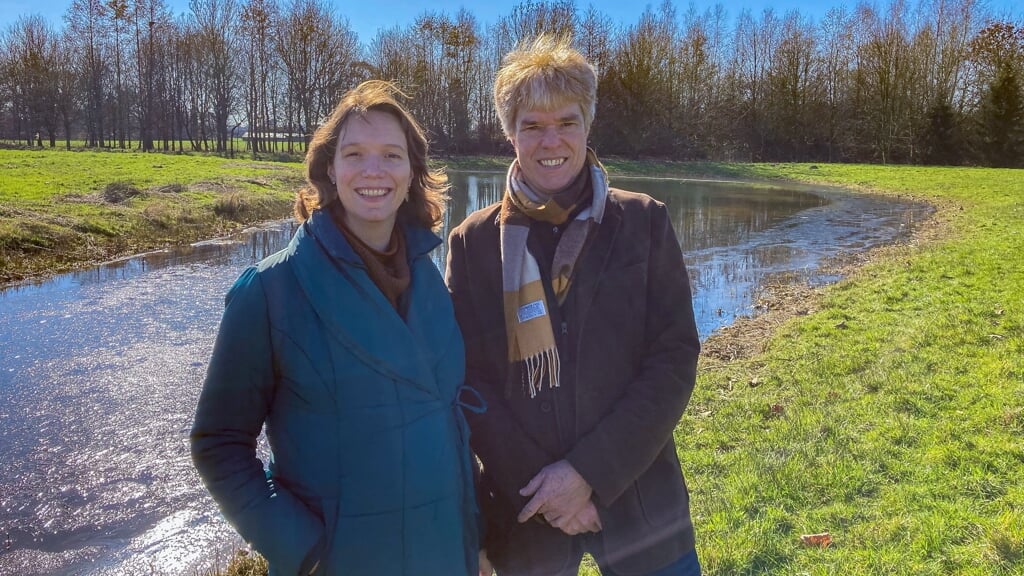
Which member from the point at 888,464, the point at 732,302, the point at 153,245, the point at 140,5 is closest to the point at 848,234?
the point at 732,302

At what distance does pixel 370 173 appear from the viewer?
204cm

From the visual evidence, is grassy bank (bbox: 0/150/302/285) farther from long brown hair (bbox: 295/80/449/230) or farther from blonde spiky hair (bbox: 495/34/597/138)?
blonde spiky hair (bbox: 495/34/597/138)

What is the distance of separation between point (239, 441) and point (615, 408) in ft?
3.64

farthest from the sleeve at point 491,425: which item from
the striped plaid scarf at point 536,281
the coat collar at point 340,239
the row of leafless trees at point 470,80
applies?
the row of leafless trees at point 470,80

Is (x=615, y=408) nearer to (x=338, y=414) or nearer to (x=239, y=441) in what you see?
(x=338, y=414)

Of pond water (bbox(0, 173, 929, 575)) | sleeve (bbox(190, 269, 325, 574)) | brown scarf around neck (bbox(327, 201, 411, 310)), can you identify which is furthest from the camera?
pond water (bbox(0, 173, 929, 575))

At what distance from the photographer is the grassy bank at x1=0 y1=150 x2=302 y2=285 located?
12.9 metres

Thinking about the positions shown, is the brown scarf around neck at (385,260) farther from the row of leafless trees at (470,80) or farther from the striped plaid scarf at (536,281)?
the row of leafless trees at (470,80)

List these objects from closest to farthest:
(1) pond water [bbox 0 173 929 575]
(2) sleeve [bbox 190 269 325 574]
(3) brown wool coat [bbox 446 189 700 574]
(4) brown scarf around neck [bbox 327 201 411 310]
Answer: (2) sleeve [bbox 190 269 325 574]
(4) brown scarf around neck [bbox 327 201 411 310]
(3) brown wool coat [bbox 446 189 700 574]
(1) pond water [bbox 0 173 929 575]

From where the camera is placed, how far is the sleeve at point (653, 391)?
2.05 metres

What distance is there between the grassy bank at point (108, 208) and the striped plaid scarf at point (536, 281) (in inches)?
486

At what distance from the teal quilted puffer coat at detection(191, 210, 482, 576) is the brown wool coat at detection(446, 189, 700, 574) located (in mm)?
332

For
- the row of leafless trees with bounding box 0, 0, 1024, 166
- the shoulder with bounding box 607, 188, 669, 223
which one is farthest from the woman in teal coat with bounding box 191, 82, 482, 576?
the row of leafless trees with bounding box 0, 0, 1024, 166

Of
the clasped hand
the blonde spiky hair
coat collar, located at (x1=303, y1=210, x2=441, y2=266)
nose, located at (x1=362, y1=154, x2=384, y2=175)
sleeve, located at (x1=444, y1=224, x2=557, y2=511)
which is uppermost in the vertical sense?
the blonde spiky hair
